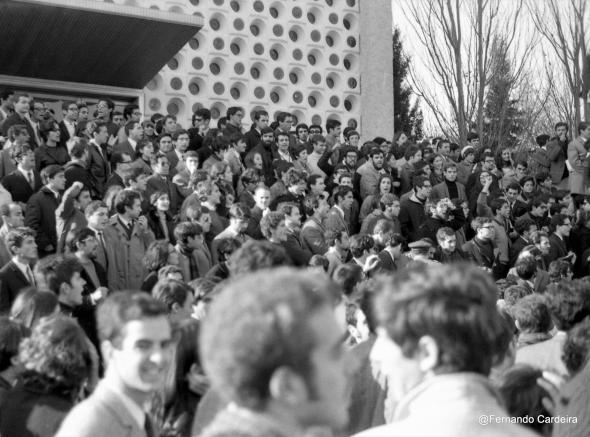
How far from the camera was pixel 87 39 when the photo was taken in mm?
17656

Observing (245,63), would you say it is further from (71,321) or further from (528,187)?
(71,321)

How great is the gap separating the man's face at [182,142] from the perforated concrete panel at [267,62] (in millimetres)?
7117

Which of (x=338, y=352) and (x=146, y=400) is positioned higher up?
(x=338, y=352)

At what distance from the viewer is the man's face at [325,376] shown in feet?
6.63

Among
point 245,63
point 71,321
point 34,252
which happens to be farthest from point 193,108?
point 71,321

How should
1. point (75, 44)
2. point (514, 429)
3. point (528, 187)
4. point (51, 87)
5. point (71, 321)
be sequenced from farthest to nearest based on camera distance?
point (51, 87)
point (75, 44)
point (528, 187)
point (71, 321)
point (514, 429)

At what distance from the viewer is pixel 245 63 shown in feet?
73.8

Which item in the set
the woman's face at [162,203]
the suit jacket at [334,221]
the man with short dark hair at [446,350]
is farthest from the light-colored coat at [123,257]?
the man with short dark hair at [446,350]

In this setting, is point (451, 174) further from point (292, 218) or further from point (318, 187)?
point (292, 218)

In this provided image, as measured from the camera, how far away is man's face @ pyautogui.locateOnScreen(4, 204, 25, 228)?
364 inches

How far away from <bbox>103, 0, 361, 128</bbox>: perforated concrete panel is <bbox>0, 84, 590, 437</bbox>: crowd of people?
5.00 m

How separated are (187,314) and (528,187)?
37.6 feet

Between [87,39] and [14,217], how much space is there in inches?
353

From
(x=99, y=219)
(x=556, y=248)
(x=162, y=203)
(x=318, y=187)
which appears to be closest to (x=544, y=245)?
(x=556, y=248)
